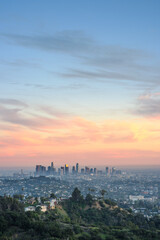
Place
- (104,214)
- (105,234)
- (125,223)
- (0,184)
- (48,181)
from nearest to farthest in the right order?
(105,234) < (125,223) < (104,214) < (0,184) < (48,181)

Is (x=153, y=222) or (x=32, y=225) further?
(x=153, y=222)

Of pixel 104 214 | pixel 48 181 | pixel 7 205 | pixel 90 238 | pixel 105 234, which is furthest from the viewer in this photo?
pixel 48 181

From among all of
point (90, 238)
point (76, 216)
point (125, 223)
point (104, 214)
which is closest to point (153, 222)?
point (125, 223)

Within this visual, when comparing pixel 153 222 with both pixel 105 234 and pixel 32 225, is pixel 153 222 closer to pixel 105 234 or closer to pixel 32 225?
pixel 105 234

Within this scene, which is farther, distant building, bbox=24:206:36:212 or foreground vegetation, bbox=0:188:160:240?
distant building, bbox=24:206:36:212

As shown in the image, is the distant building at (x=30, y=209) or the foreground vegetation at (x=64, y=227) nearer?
the foreground vegetation at (x=64, y=227)

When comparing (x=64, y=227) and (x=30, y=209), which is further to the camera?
(x=30, y=209)

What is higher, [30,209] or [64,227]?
[64,227]

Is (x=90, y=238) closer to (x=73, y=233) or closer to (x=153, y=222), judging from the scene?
(x=73, y=233)

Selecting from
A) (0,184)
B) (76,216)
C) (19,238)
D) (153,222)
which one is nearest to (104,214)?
(76,216)

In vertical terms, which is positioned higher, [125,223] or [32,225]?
[32,225]
